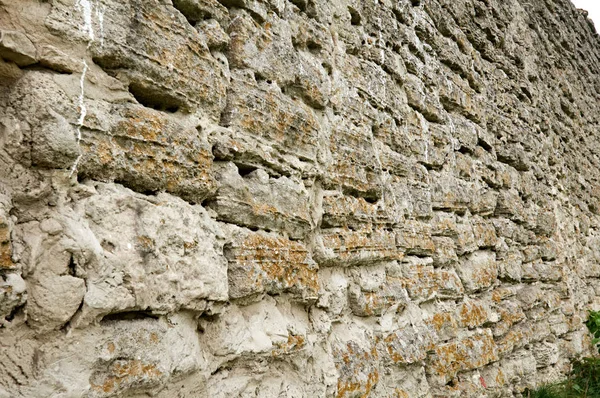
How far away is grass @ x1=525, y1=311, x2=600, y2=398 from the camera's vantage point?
324cm

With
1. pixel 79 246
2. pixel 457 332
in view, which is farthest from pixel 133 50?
pixel 457 332

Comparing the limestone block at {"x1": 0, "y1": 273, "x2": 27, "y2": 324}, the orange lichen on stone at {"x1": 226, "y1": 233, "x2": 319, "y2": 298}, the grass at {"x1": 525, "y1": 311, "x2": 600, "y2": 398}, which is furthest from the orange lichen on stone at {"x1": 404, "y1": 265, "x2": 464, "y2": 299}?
the limestone block at {"x1": 0, "y1": 273, "x2": 27, "y2": 324}

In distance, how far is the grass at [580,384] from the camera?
3.24m

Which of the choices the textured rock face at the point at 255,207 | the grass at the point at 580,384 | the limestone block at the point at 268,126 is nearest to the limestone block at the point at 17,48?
the textured rock face at the point at 255,207

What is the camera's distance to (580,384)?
12.3ft

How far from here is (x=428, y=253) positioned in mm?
2555

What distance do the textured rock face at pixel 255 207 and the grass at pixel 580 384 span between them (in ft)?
0.44

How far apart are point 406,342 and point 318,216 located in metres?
0.74

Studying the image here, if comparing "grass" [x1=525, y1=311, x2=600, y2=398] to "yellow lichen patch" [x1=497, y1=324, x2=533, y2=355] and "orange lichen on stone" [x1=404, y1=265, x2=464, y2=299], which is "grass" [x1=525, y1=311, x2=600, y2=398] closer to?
"yellow lichen patch" [x1=497, y1=324, x2=533, y2=355]

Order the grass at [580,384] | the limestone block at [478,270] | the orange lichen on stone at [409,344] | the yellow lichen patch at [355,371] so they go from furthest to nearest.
A: the grass at [580,384] → the limestone block at [478,270] → the orange lichen on stone at [409,344] → the yellow lichen patch at [355,371]

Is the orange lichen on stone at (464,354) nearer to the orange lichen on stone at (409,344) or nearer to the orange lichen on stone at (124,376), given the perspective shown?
the orange lichen on stone at (409,344)

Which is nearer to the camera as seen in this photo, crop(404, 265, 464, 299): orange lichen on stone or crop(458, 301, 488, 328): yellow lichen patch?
crop(404, 265, 464, 299): orange lichen on stone

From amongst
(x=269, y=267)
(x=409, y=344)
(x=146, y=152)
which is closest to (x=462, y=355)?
(x=409, y=344)

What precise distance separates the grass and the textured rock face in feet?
0.44
